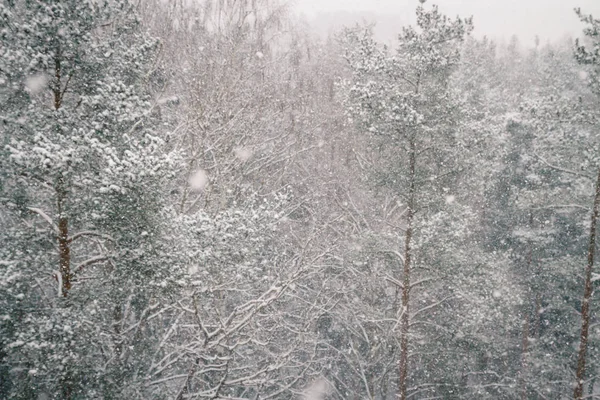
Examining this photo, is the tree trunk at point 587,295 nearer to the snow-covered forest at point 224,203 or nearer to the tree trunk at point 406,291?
the snow-covered forest at point 224,203

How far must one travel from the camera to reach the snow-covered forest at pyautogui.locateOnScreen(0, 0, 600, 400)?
4.86 meters

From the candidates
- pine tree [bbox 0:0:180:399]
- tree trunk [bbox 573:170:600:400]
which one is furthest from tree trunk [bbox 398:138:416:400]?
pine tree [bbox 0:0:180:399]

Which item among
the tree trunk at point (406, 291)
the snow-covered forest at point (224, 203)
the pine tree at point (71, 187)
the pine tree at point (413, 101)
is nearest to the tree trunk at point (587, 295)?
the snow-covered forest at point (224, 203)

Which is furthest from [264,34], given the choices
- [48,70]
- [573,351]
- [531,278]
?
[573,351]

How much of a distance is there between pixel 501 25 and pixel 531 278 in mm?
169640

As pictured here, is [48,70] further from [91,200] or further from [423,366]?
[423,366]

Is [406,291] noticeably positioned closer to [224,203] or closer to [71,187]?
[224,203]

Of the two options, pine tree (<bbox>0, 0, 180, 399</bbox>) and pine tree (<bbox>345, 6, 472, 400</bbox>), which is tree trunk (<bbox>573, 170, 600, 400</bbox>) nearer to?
pine tree (<bbox>345, 6, 472, 400</bbox>)

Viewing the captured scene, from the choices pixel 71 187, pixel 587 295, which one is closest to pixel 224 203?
pixel 71 187

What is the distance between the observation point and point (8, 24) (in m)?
4.75

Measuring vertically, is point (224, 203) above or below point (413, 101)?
below

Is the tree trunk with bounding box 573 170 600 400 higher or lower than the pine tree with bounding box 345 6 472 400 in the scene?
lower

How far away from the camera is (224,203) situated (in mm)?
9547

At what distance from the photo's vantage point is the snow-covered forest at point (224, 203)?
4.86 meters
